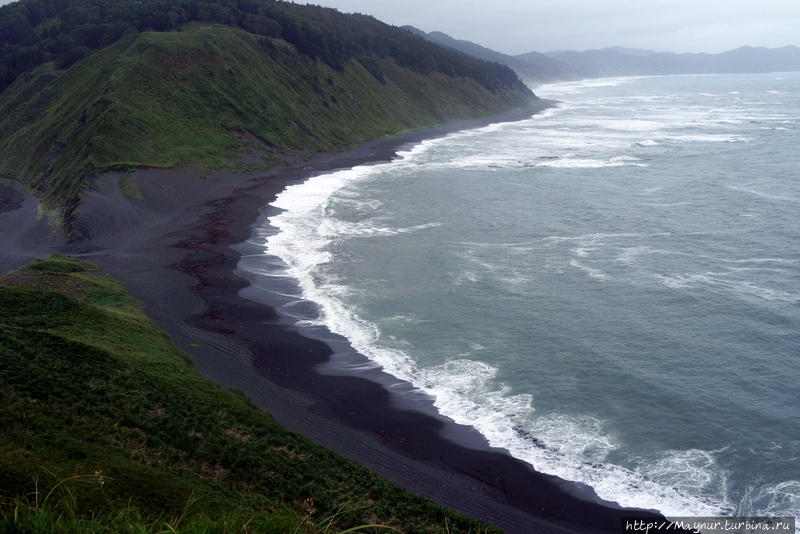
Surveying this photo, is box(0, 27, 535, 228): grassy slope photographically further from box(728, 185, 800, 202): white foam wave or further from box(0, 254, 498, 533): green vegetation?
box(728, 185, 800, 202): white foam wave

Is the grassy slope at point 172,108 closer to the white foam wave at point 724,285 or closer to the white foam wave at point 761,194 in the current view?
the white foam wave at point 724,285

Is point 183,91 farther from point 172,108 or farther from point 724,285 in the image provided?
point 724,285

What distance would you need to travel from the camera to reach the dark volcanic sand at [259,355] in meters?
16.6

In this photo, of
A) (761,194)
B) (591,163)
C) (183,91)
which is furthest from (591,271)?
(183,91)

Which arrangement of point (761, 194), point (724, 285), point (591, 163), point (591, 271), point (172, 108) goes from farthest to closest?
point (591, 163)
point (172, 108)
point (761, 194)
point (591, 271)
point (724, 285)

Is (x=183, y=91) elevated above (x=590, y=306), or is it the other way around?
(x=183, y=91)

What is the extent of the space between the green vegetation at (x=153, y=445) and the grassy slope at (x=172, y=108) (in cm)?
2793

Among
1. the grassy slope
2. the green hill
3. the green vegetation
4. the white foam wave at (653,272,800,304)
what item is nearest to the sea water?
the white foam wave at (653,272,800,304)

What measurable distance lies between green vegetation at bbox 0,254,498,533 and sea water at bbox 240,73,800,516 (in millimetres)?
6147

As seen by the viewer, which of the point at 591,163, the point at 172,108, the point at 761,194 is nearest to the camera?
the point at 761,194

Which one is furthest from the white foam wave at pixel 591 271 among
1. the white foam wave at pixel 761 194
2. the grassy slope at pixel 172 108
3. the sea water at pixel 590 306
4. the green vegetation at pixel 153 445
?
the grassy slope at pixel 172 108

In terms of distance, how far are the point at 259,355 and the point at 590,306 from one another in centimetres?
1675

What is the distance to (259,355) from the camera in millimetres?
24578

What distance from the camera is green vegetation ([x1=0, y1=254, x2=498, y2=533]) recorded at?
1216 centimetres
